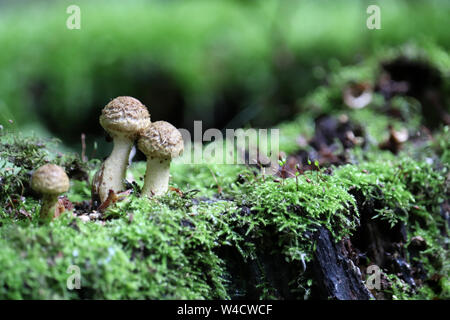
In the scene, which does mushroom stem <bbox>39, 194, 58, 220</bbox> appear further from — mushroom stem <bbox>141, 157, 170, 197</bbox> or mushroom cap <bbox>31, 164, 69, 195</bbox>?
mushroom stem <bbox>141, 157, 170, 197</bbox>

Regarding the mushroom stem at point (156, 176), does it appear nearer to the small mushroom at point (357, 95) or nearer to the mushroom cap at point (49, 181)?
the mushroom cap at point (49, 181)

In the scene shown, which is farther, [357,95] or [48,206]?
[357,95]

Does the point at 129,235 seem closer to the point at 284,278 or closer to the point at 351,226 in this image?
the point at 284,278

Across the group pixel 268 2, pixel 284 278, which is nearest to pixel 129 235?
pixel 284 278

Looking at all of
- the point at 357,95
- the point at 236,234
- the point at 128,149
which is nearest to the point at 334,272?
the point at 236,234

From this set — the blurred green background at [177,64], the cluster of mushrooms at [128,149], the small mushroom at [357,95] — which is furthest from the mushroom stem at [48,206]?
the blurred green background at [177,64]

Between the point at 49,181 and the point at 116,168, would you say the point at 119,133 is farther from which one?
the point at 49,181

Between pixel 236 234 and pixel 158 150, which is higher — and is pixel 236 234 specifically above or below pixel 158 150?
below

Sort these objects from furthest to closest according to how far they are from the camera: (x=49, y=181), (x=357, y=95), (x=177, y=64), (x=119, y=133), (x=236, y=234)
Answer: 1. (x=177, y=64)
2. (x=357, y=95)
3. (x=119, y=133)
4. (x=236, y=234)
5. (x=49, y=181)
